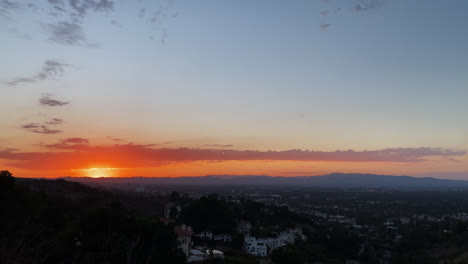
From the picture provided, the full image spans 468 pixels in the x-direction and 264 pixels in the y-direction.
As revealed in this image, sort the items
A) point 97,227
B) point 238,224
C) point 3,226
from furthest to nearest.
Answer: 1. point 238,224
2. point 97,227
3. point 3,226

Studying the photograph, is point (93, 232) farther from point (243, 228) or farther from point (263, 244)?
point (243, 228)

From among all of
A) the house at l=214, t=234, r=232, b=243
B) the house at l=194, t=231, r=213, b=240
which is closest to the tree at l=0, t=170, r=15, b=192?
the house at l=194, t=231, r=213, b=240

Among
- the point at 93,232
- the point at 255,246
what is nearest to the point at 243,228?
the point at 255,246

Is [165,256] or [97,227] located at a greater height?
[97,227]

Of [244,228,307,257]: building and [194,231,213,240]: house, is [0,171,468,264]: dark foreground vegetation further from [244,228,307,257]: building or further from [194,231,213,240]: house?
[244,228,307,257]: building

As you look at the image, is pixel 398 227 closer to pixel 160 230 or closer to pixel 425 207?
pixel 425 207

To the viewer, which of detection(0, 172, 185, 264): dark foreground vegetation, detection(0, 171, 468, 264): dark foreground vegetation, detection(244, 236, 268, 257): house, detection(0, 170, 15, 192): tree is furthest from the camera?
detection(244, 236, 268, 257): house

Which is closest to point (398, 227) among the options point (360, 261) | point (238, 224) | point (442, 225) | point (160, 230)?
point (442, 225)

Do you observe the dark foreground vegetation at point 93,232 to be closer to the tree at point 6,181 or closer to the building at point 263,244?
the tree at point 6,181
